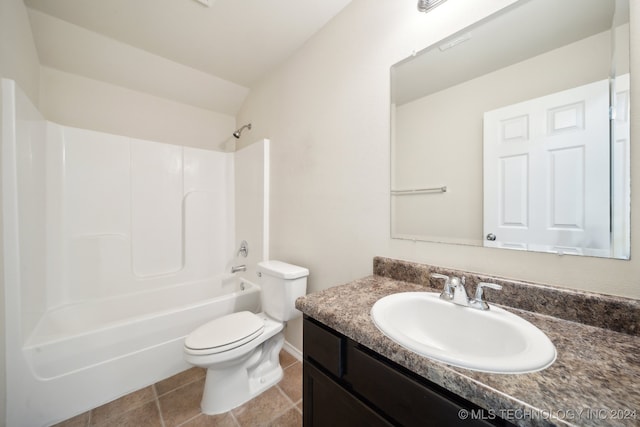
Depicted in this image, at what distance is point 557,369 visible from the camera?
497 millimetres

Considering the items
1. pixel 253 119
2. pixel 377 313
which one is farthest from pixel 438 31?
pixel 253 119

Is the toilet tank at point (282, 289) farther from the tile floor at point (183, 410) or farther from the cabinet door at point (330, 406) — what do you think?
the cabinet door at point (330, 406)

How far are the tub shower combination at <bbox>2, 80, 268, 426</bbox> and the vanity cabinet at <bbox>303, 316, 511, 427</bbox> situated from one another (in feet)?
4.22

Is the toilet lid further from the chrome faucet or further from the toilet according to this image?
the chrome faucet

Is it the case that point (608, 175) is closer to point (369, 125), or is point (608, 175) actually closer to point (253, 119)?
point (369, 125)

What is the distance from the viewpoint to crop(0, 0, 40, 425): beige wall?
113 cm

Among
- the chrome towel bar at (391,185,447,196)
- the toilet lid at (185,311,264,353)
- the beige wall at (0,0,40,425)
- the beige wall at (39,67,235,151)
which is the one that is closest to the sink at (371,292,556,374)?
the chrome towel bar at (391,185,447,196)

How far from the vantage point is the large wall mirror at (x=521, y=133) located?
70 centimetres

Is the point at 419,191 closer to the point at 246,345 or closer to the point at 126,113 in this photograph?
the point at 246,345

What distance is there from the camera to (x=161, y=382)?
5.18ft

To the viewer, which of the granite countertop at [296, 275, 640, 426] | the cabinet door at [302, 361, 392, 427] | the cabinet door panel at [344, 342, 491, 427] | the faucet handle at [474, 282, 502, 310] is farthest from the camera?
the faucet handle at [474, 282, 502, 310]

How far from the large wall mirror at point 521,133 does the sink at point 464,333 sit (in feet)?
1.01

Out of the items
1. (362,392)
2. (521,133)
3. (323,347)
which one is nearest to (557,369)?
(362,392)

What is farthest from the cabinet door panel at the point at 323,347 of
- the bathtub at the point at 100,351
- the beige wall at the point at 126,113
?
the beige wall at the point at 126,113
